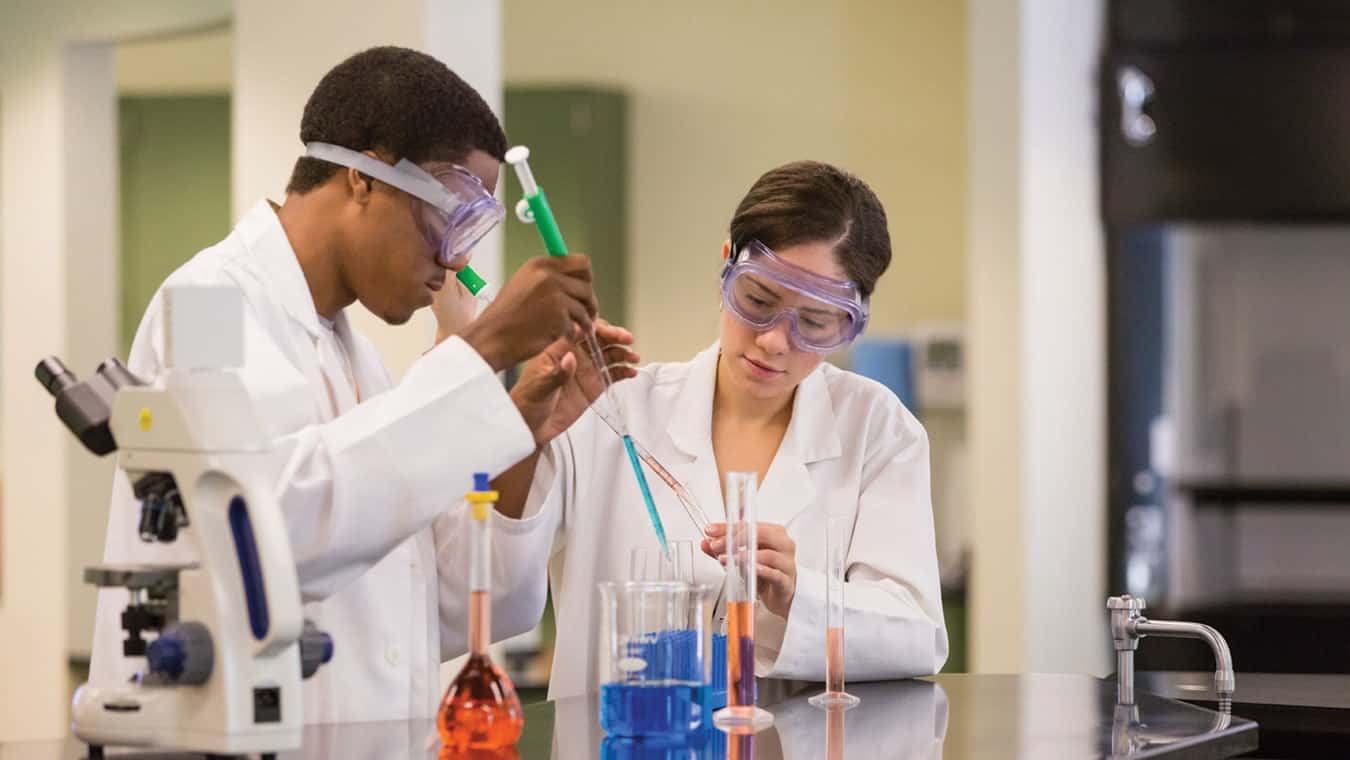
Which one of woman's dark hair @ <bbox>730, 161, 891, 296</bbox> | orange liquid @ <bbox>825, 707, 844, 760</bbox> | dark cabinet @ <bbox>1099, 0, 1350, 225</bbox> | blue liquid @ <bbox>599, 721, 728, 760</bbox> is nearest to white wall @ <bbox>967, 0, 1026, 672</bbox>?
dark cabinet @ <bbox>1099, 0, 1350, 225</bbox>

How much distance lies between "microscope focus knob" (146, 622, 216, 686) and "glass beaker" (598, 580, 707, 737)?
1.48ft

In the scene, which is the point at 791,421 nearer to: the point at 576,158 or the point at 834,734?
the point at 834,734

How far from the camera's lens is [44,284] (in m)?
6.07

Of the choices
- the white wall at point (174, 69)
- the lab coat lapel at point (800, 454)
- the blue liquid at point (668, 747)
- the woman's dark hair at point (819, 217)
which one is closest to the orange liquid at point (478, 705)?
the blue liquid at point (668, 747)

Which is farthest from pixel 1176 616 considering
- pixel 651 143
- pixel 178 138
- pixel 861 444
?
pixel 178 138

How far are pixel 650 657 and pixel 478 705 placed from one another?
197mm

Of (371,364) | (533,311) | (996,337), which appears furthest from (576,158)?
(533,311)

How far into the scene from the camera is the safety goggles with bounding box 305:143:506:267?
6.96 ft

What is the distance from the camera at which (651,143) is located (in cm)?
740

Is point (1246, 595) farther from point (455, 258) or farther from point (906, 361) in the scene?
point (455, 258)

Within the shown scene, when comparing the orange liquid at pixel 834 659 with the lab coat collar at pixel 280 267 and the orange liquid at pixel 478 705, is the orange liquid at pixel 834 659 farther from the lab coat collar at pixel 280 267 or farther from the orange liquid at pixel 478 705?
the lab coat collar at pixel 280 267

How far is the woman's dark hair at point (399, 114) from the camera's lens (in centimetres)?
214

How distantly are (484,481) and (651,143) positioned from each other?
5.73 m

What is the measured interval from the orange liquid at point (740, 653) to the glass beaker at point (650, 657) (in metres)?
0.09
